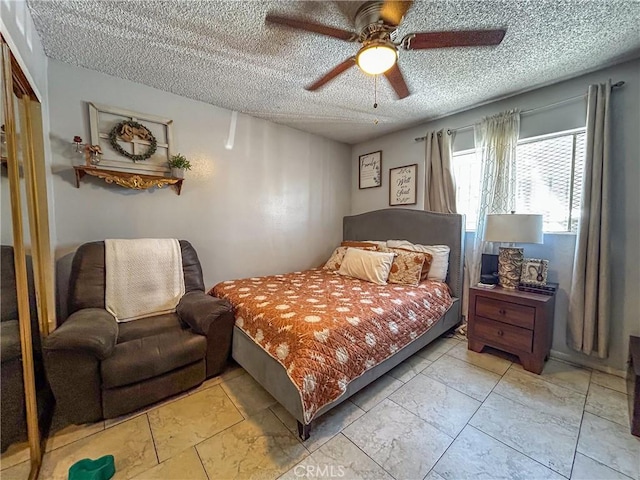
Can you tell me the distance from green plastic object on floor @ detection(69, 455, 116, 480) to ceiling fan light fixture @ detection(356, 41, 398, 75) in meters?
2.40

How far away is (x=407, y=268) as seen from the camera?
2.60m

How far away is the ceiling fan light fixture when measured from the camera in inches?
54.4

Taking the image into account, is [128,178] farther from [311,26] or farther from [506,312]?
[506,312]

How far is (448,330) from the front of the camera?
8.98ft

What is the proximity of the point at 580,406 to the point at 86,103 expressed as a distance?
423cm

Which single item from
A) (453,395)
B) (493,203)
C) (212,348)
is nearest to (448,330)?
(453,395)

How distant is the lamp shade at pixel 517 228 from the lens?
82.2 inches

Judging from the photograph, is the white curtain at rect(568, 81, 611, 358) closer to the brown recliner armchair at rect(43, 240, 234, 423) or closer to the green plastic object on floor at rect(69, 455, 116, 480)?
the brown recliner armchair at rect(43, 240, 234, 423)

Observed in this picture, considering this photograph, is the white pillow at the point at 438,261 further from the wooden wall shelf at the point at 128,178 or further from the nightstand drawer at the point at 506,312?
the wooden wall shelf at the point at 128,178

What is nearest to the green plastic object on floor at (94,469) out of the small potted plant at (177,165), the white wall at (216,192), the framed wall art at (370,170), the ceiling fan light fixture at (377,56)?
the white wall at (216,192)

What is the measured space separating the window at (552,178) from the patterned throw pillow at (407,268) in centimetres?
89

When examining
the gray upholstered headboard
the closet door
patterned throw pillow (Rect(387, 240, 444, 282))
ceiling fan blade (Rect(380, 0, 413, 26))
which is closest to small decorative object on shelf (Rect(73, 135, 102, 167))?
the closet door

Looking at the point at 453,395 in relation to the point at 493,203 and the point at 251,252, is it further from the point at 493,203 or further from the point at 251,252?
the point at 251,252

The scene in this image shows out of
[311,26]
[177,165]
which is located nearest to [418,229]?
[311,26]
